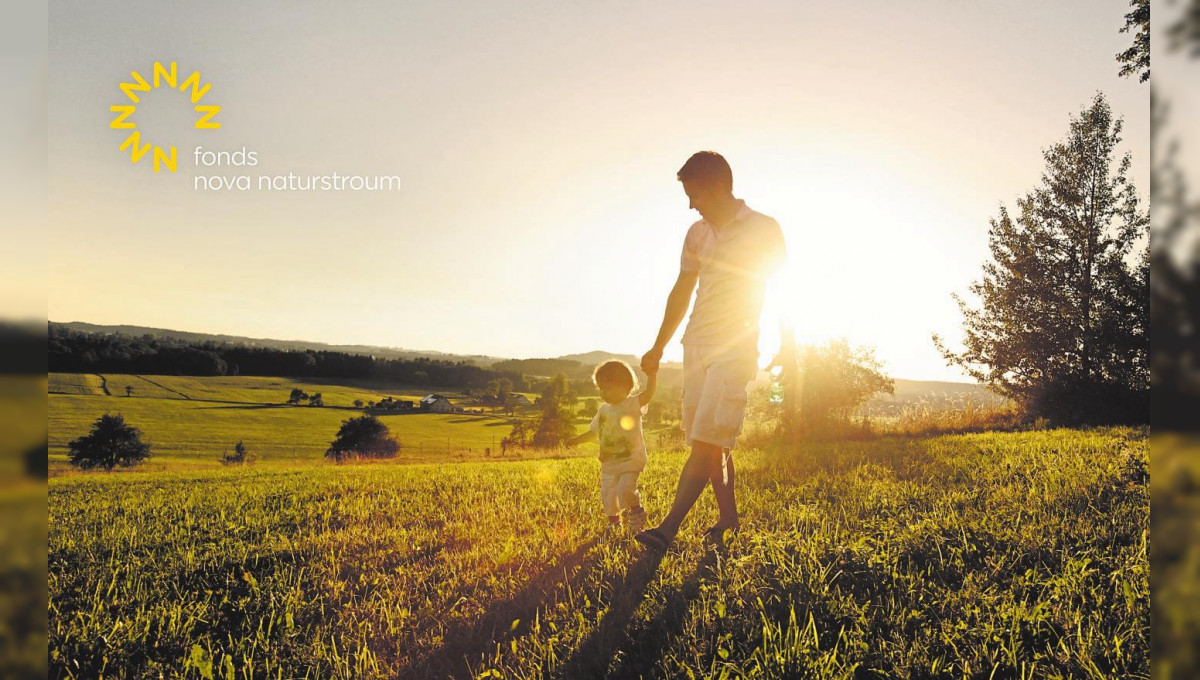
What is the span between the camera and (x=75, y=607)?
359 centimetres

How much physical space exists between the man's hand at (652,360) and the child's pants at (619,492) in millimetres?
1017

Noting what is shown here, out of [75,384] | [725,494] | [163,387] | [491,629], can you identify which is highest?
[725,494]

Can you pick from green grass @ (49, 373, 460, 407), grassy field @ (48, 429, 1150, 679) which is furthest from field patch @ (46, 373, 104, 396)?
grassy field @ (48, 429, 1150, 679)

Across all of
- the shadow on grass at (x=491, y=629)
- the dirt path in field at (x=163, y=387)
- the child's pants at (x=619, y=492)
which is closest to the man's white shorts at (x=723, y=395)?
the child's pants at (x=619, y=492)

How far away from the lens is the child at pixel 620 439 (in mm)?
5496

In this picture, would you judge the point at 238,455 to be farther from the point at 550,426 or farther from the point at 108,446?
the point at 550,426

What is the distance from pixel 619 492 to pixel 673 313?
1.76 metres

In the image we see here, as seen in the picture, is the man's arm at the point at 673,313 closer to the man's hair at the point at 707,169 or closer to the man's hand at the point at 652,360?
the man's hand at the point at 652,360

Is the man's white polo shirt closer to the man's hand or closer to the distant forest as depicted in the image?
the man's hand

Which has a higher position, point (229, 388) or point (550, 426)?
point (229, 388)

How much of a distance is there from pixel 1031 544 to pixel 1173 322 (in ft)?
14.4

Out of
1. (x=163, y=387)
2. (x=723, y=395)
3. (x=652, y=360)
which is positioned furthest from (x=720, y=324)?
(x=163, y=387)

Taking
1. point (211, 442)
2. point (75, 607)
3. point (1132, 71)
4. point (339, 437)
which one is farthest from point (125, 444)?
point (1132, 71)

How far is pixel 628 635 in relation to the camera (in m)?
3.04
